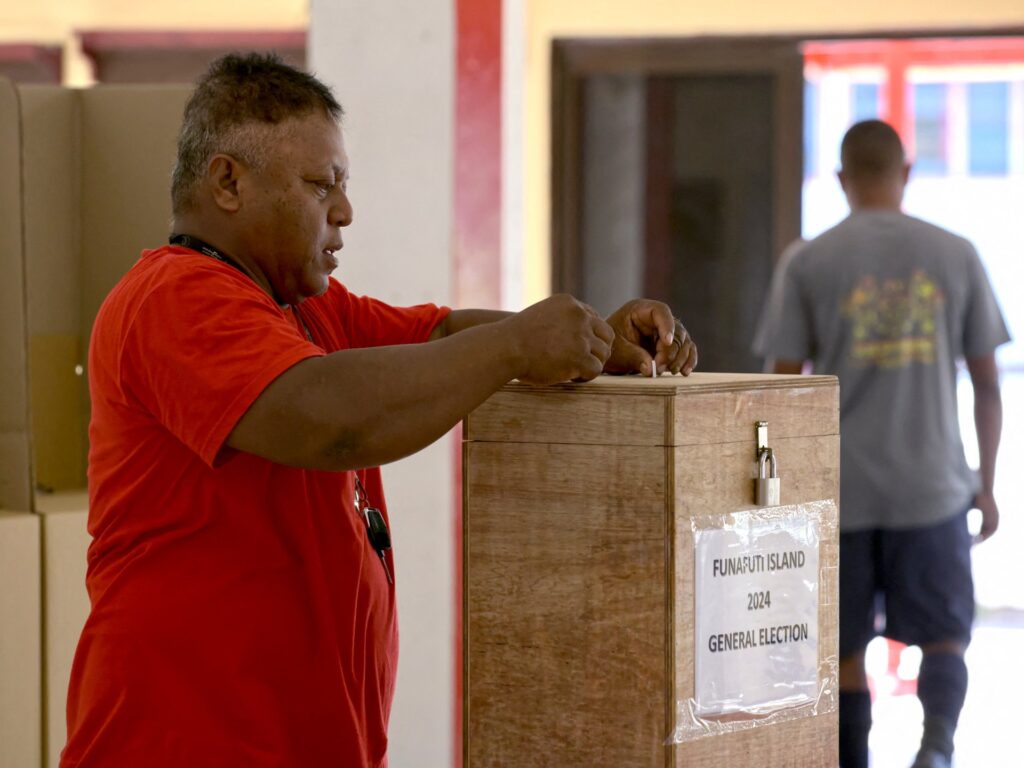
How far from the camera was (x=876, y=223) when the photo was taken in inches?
111

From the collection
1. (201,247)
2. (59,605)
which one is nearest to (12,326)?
(59,605)

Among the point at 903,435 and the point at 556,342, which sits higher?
the point at 556,342

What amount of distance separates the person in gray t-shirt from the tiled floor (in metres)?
0.70

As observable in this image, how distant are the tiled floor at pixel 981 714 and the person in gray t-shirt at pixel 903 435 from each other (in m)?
0.70

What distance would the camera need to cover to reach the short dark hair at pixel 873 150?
9.34ft

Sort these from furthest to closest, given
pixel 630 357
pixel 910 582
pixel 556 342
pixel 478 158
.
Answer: pixel 478 158 < pixel 910 582 < pixel 630 357 < pixel 556 342

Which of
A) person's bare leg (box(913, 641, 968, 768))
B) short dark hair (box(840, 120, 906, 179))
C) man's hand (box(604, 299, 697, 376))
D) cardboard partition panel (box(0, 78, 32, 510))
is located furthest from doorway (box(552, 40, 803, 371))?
man's hand (box(604, 299, 697, 376))

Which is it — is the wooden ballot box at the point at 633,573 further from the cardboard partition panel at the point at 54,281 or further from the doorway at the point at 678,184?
the doorway at the point at 678,184

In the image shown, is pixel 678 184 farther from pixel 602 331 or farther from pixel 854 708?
pixel 602 331

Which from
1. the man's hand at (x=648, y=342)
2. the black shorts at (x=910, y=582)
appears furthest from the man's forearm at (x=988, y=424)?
the man's hand at (x=648, y=342)

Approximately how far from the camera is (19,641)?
6.73 feet

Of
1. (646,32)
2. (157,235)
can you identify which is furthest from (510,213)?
(646,32)

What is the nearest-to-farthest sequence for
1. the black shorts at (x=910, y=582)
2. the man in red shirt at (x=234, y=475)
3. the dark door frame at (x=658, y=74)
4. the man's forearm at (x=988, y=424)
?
1. the man in red shirt at (x=234, y=475)
2. the black shorts at (x=910, y=582)
3. the man's forearm at (x=988, y=424)
4. the dark door frame at (x=658, y=74)

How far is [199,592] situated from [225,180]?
387mm
